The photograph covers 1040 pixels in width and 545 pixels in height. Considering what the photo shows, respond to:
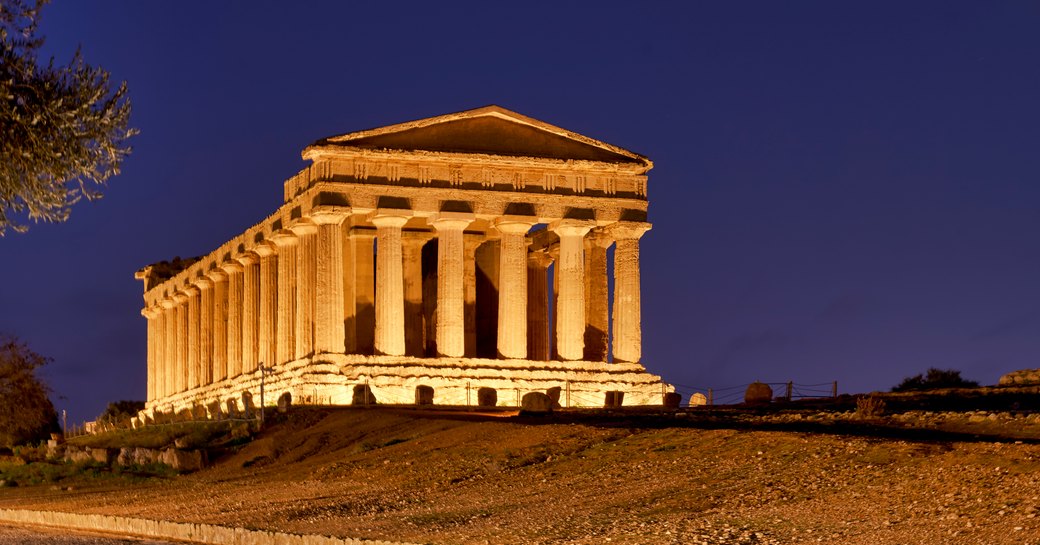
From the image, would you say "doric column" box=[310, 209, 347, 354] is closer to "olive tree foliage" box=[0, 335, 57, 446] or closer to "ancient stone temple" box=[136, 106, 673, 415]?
"ancient stone temple" box=[136, 106, 673, 415]

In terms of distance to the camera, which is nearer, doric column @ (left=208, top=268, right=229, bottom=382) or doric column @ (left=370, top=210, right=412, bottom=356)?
doric column @ (left=370, top=210, right=412, bottom=356)

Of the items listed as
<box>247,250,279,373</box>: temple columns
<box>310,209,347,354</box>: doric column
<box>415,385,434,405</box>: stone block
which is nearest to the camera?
<box>415,385,434,405</box>: stone block

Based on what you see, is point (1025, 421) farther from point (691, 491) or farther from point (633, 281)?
point (633, 281)

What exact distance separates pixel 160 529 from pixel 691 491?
8.51 m

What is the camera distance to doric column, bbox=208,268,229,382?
68.5 m

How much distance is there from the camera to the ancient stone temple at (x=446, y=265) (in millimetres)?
53906

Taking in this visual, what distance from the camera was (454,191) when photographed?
182 ft

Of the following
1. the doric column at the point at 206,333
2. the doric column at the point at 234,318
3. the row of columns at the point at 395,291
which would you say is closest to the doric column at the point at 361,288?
the row of columns at the point at 395,291

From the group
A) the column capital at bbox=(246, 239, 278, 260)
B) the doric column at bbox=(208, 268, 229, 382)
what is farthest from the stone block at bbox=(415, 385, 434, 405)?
the doric column at bbox=(208, 268, 229, 382)

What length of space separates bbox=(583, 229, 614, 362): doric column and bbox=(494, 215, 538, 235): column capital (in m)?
3.78

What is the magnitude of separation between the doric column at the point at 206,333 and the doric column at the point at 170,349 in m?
5.75

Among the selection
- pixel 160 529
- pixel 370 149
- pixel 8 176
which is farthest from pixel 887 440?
pixel 370 149

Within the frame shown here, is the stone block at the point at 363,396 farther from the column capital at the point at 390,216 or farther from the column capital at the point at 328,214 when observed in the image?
the column capital at the point at 390,216

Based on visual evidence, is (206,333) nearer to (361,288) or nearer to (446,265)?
(361,288)
